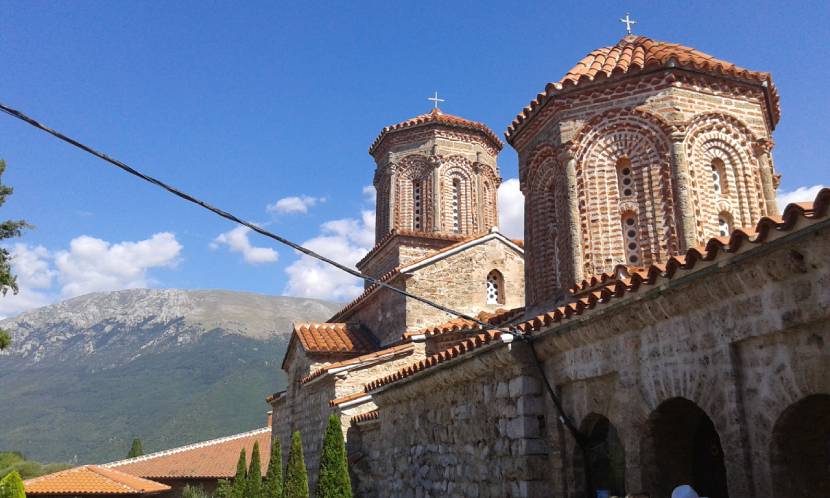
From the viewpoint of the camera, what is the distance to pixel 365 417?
10844 millimetres

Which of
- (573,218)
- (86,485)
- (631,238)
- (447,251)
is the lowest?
(86,485)

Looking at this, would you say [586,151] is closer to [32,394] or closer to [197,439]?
[197,439]

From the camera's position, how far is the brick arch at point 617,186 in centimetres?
838

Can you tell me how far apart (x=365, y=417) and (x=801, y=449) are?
7.80 metres

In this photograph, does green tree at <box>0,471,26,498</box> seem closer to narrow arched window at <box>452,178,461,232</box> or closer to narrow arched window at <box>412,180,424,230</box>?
narrow arched window at <box>412,180,424,230</box>

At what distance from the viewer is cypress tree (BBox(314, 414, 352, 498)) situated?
383 inches

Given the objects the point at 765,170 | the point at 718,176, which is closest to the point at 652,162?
the point at 718,176

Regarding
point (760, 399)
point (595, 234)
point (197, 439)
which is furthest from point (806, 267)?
point (197, 439)

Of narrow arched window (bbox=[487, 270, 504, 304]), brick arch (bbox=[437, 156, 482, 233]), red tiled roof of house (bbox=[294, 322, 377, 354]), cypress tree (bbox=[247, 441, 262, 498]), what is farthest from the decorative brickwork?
cypress tree (bbox=[247, 441, 262, 498])

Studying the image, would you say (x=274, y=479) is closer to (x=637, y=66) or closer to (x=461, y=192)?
(x=461, y=192)

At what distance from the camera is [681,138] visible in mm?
8430

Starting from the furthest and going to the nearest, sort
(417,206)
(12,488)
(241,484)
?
(417,206) → (241,484) → (12,488)

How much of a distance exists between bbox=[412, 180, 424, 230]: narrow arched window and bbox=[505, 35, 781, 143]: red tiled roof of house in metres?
7.23

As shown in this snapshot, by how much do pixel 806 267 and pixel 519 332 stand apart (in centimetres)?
282
